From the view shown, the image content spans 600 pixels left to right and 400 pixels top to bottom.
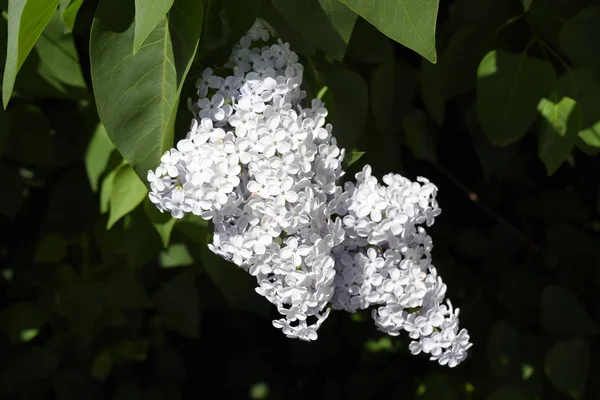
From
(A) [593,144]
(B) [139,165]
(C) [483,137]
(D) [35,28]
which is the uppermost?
(D) [35,28]

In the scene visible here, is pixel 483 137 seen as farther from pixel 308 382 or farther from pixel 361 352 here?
pixel 308 382

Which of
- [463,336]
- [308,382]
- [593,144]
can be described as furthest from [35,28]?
[308,382]

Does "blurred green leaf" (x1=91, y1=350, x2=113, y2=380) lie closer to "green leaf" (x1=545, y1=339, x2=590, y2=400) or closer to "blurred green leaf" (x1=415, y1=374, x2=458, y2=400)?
"blurred green leaf" (x1=415, y1=374, x2=458, y2=400)

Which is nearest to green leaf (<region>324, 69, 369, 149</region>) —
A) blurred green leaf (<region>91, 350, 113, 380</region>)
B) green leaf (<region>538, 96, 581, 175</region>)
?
green leaf (<region>538, 96, 581, 175</region>)

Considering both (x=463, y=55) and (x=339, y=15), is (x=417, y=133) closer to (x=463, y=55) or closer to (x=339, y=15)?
(x=463, y=55)

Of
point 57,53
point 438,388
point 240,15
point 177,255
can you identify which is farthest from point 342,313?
point 240,15

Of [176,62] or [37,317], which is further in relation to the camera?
[37,317]
